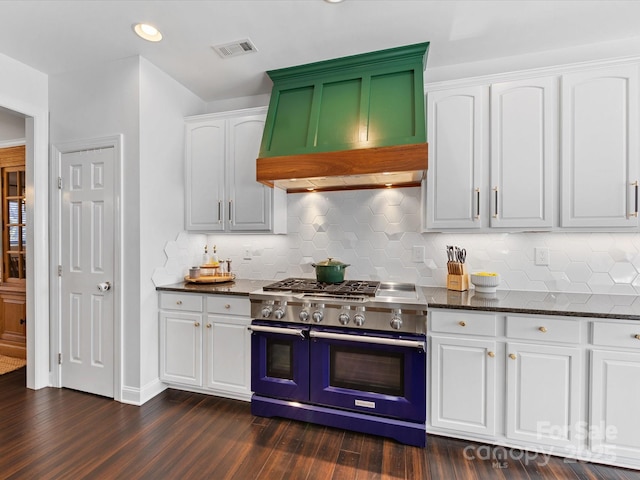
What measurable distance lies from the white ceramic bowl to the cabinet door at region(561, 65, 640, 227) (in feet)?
1.89

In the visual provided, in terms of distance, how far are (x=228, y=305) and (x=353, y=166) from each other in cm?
145

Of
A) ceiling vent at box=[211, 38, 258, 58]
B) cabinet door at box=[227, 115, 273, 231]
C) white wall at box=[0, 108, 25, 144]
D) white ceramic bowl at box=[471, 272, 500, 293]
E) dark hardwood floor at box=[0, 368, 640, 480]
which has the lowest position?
dark hardwood floor at box=[0, 368, 640, 480]

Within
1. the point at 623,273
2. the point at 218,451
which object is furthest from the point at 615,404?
the point at 218,451

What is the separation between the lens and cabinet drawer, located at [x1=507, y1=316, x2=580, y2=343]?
1.85 metres

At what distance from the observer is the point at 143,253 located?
2584 millimetres

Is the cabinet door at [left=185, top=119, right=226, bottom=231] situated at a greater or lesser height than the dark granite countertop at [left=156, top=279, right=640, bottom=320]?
greater

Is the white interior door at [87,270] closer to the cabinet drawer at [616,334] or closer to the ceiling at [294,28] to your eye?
the ceiling at [294,28]

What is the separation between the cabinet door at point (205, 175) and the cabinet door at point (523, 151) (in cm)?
225

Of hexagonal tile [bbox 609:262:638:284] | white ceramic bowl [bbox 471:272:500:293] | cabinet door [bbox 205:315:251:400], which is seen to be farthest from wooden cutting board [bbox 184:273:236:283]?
hexagonal tile [bbox 609:262:638:284]

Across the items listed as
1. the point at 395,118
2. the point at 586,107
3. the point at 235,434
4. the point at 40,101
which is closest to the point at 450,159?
the point at 395,118

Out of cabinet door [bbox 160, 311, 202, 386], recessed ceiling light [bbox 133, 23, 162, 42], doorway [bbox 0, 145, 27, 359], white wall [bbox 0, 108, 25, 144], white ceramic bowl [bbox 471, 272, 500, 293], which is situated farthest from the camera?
doorway [bbox 0, 145, 27, 359]

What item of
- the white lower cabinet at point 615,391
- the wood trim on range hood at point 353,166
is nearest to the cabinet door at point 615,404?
the white lower cabinet at point 615,391

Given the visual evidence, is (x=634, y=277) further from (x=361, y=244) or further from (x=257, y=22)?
(x=257, y=22)

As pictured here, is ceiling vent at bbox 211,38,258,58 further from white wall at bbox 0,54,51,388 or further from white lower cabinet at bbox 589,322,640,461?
white lower cabinet at bbox 589,322,640,461
